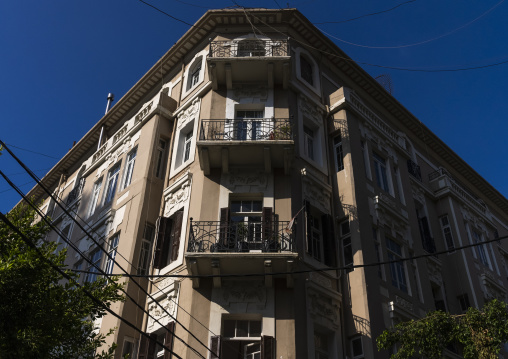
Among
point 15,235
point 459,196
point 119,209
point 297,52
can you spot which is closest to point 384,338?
point 15,235

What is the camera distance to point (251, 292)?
600 inches

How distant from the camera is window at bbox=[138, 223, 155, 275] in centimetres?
1792

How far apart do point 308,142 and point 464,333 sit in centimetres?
925

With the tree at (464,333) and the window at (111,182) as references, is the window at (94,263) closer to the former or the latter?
the window at (111,182)

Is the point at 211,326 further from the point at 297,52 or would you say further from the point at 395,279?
the point at 297,52

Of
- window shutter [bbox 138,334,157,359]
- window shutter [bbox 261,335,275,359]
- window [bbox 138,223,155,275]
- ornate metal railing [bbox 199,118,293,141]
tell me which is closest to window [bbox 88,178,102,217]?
window [bbox 138,223,155,275]

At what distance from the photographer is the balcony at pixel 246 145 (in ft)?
55.9

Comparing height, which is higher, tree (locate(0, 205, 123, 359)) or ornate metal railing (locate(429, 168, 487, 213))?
ornate metal railing (locate(429, 168, 487, 213))

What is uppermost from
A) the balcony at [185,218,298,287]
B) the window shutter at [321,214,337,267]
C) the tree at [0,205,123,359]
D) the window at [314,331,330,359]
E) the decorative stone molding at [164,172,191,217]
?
the decorative stone molding at [164,172,191,217]

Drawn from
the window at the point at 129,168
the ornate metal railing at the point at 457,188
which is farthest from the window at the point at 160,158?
the ornate metal railing at the point at 457,188

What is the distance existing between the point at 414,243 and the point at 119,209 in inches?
424

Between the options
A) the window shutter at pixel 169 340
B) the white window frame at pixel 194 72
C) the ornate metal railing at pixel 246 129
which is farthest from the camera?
the white window frame at pixel 194 72

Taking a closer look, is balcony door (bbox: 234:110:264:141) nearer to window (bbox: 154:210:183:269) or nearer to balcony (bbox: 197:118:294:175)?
balcony (bbox: 197:118:294:175)

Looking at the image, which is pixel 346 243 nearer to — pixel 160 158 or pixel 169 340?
pixel 169 340
